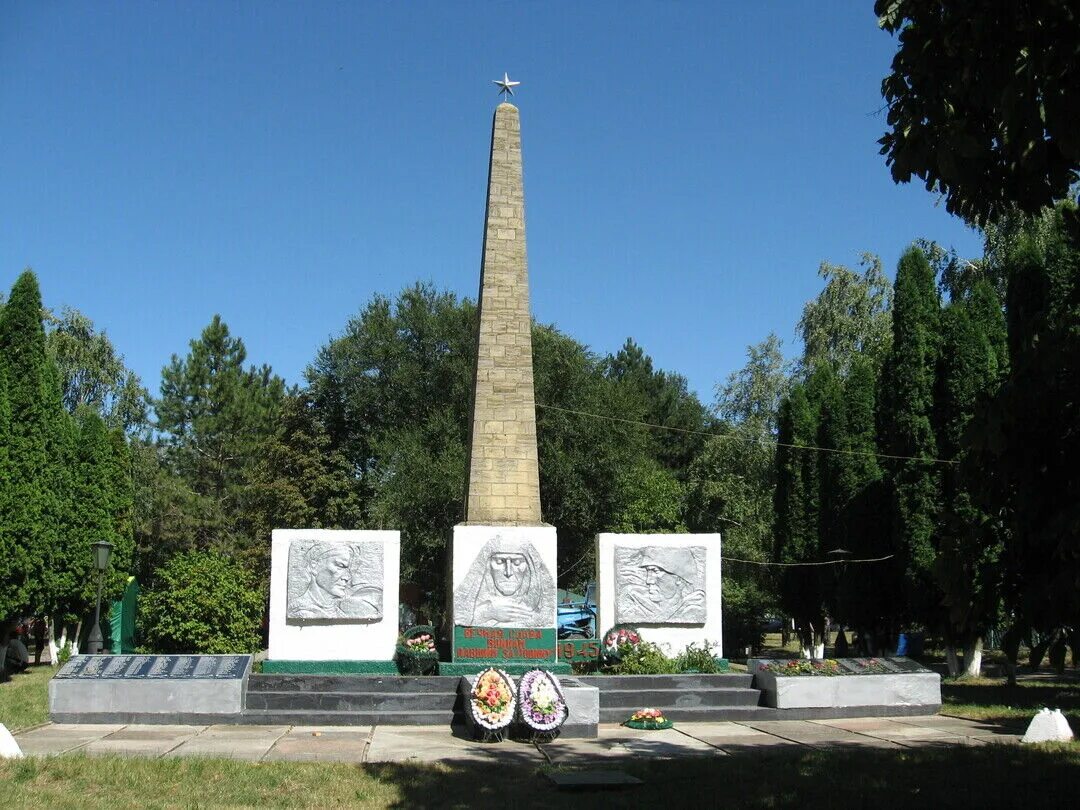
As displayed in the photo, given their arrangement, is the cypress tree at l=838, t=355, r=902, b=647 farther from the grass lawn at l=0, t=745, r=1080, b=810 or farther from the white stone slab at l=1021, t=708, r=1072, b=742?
the grass lawn at l=0, t=745, r=1080, b=810

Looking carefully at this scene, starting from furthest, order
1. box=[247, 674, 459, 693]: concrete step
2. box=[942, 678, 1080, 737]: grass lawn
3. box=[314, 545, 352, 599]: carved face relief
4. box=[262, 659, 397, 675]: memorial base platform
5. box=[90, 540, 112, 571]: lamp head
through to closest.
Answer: box=[90, 540, 112, 571]: lamp head, box=[314, 545, 352, 599]: carved face relief, box=[262, 659, 397, 675]: memorial base platform, box=[942, 678, 1080, 737]: grass lawn, box=[247, 674, 459, 693]: concrete step

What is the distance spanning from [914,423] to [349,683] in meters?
11.5

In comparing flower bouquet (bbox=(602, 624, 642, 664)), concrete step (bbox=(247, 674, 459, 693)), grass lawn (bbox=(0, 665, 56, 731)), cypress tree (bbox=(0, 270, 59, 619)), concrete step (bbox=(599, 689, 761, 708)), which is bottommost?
grass lawn (bbox=(0, 665, 56, 731))

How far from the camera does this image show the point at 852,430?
22828mm

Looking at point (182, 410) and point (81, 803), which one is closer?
point (81, 803)

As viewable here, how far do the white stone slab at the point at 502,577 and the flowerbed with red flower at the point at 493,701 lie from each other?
314 centimetres

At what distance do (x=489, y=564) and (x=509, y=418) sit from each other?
2.15 meters

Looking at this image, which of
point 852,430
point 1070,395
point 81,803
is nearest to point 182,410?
point 852,430

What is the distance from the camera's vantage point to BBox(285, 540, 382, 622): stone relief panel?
48.1ft

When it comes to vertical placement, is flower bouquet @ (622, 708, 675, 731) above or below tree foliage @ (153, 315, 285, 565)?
below

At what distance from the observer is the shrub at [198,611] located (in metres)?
17.3

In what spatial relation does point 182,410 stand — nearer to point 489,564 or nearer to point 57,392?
point 57,392

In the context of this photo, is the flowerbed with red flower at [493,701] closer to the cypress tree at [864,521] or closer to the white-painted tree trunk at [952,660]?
the white-painted tree trunk at [952,660]

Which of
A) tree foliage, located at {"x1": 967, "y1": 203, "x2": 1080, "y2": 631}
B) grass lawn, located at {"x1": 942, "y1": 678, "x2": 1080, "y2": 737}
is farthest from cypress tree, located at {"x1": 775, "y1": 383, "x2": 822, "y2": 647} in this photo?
tree foliage, located at {"x1": 967, "y1": 203, "x2": 1080, "y2": 631}
